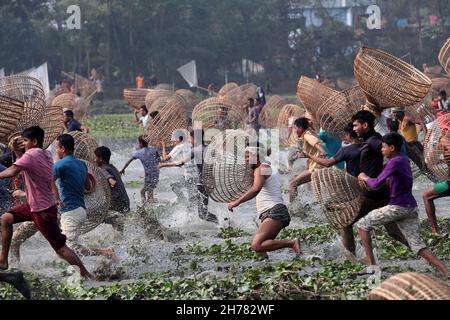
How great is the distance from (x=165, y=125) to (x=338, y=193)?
8441 mm

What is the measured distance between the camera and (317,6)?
229 feet

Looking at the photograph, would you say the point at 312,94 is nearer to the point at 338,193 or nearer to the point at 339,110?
the point at 339,110

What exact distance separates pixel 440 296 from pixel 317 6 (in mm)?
63801

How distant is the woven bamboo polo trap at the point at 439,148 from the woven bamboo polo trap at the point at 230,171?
2224 mm

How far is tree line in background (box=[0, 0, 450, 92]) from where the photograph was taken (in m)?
57.7

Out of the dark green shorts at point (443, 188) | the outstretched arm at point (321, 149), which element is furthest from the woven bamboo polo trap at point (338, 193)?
the outstretched arm at point (321, 149)

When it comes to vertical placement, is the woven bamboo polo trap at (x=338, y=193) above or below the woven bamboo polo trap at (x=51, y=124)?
below

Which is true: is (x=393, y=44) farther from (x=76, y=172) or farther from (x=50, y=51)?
(x=76, y=172)

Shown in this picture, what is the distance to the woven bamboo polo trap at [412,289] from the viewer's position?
7.21 meters

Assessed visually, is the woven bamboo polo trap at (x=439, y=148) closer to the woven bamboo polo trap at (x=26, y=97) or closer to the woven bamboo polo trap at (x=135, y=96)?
the woven bamboo polo trap at (x=26, y=97)

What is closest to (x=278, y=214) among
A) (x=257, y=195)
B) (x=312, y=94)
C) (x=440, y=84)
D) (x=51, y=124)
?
(x=257, y=195)

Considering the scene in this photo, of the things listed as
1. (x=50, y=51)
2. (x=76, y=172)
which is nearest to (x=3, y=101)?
(x=76, y=172)

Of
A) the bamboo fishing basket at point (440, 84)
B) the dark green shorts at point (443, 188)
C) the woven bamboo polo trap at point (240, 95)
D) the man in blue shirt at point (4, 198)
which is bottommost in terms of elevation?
the dark green shorts at point (443, 188)

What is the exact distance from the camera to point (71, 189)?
11750 millimetres
